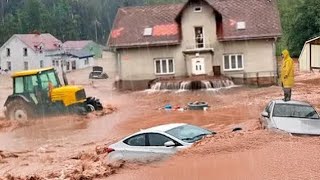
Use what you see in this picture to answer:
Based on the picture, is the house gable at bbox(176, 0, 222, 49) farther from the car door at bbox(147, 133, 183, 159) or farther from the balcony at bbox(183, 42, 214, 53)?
the car door at bbox(147, 133, 183, 159)

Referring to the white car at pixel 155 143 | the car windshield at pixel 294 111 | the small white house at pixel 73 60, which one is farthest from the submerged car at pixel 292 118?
the small white house at pixel 73 60

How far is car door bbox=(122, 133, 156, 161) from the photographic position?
1276 cm

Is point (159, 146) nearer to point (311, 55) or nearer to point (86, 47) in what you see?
point (311, 55)

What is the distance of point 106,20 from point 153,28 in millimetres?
89663

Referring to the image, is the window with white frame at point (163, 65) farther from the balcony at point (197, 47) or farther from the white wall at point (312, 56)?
the white wall at point (312, 56)

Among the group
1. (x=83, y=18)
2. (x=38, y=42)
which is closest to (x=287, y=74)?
(x=38, y=42)

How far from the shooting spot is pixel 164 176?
11.2 m

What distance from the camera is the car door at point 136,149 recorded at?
12758 millimetres

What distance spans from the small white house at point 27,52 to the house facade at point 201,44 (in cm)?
3781

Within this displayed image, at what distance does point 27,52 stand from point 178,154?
67.9m

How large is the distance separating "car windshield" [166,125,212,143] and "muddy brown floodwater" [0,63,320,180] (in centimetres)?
45

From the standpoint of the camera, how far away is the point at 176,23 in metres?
39.6

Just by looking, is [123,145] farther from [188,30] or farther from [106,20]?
[106,20]

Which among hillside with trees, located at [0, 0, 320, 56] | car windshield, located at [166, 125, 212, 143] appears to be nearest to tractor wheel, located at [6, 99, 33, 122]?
car windshield, located at [166, 125, 212, 143]
